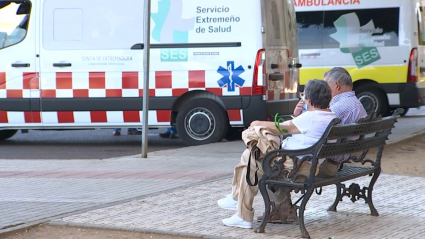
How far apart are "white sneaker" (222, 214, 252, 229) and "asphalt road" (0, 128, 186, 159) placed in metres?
5.21

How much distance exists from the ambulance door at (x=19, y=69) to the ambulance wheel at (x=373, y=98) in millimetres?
6655

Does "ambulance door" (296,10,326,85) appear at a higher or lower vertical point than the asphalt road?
higher

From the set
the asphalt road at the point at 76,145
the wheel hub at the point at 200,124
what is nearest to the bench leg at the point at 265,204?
the asphalt road at the point at 76,145

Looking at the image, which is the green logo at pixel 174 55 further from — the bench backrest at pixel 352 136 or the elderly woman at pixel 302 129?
the elderly woman at pixel 302 129

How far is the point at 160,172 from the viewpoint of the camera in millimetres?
8703

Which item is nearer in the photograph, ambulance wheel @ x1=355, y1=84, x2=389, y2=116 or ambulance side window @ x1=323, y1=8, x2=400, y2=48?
ambulance side window @ x1=323, y1=8, x2=400, y2=48

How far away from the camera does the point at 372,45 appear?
50.3 ft

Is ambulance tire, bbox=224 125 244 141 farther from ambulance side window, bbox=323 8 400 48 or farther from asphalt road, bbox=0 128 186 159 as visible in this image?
ambulance side window, bbox=323 8 400 48

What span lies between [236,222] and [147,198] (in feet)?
Answer: 4.50

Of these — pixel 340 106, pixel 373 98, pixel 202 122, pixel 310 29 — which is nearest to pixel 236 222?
pixel 340 106

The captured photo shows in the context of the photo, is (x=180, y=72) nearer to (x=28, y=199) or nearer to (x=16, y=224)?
(x=28, y=199)

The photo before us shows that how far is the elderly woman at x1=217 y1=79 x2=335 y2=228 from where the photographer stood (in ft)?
18.6

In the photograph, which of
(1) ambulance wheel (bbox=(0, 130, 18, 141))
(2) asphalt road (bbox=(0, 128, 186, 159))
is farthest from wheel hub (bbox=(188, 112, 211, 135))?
(1) ambulance wheel (bbox=(0, 130, 18, 141))

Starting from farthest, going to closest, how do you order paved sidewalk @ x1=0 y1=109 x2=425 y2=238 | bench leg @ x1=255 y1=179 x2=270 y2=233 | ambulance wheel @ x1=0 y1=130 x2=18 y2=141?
ambulance wheel @ x1=0 y1=130 x2=18 y2=141 < paved sidewalk @ x1=0 y1=109 x2=425 y2=238 < bench leg @ x1=255 y1=179 x2=270 y2=233
